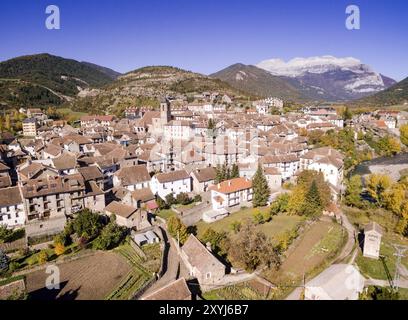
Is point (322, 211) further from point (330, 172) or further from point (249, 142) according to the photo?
point (249, 142)

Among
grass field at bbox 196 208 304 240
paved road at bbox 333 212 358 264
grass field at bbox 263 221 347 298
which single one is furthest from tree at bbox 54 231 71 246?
paved road at bbox 333 212 358 264

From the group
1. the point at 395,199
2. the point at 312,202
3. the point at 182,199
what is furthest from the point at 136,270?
the point at 395,199

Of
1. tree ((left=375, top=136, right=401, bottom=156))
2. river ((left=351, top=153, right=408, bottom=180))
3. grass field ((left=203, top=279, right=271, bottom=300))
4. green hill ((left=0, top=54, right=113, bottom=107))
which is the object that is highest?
green hill ((left=0, top=54, right=113, bottom=107))

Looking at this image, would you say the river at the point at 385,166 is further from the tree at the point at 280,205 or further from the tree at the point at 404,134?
the tree at the point at 280,205

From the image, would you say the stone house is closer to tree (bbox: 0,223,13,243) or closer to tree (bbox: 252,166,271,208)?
tree (bbox: 252,166,271,208)

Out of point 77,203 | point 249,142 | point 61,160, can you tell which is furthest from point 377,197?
point 61,160

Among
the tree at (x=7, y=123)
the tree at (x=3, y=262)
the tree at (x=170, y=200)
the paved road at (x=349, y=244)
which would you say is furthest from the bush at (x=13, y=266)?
the tree at (x=7, y=123)
